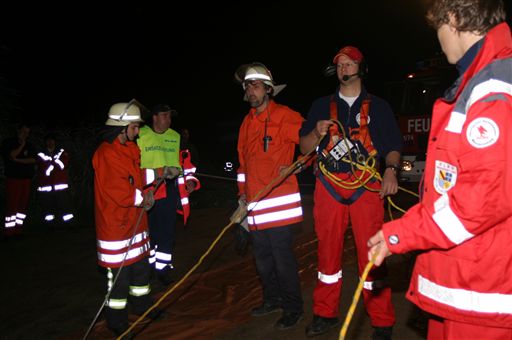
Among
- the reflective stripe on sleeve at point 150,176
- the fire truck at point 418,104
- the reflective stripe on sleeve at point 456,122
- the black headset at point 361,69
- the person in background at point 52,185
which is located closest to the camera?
the reflective stripe on sleeve at point 456,122

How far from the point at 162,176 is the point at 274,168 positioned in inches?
61.4

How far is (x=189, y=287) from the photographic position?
5305mm

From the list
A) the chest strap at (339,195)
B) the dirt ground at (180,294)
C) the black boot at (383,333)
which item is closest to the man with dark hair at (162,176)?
the dirt ground at (180,294)

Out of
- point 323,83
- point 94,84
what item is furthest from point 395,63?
point 94,84

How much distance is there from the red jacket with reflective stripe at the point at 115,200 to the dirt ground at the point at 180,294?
30 cm

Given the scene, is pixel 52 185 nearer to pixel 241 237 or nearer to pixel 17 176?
pixel 17 176

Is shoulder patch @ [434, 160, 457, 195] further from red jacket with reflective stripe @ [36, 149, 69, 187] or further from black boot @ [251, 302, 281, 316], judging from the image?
red jacket with reflective stripe @ [36, 149, 69, 187]

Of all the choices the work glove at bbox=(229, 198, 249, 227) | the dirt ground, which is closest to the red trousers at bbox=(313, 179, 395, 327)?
the dirt ground

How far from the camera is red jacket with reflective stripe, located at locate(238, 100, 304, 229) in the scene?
166 inches

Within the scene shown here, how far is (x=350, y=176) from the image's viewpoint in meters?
3.76

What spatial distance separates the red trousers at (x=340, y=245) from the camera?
3.69 meters

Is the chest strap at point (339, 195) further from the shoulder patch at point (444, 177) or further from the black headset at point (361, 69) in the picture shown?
the shoulder patch at point (444, 177)

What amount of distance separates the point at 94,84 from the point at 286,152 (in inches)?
826

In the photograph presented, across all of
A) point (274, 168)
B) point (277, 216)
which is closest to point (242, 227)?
point (277, 216)
